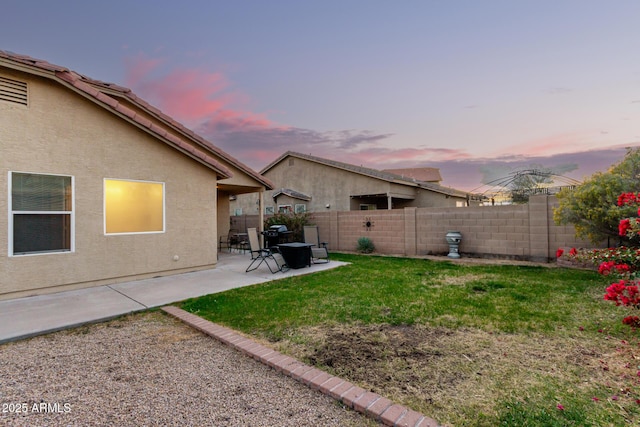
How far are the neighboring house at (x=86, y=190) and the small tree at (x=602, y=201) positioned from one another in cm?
921

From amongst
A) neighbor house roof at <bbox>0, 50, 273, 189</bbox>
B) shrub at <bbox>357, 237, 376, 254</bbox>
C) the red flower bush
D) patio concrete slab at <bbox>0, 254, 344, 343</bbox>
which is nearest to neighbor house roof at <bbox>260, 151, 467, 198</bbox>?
shrub at <bbox>357, 237, 376, 254</bbox>

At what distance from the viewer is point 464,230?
10.6 meters

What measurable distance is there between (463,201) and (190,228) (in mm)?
20091

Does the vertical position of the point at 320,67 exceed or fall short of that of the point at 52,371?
it exceeds it

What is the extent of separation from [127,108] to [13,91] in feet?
8.19

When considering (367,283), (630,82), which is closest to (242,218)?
(367,283)

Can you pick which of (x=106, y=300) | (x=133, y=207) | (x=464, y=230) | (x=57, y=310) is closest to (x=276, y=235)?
(x=133, y=207)

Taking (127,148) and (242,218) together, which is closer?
(127,148)

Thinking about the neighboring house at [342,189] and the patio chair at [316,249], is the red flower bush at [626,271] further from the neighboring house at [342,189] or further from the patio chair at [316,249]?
the neighboring house at [342,189]

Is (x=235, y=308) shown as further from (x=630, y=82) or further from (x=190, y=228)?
(x=630, y=82)

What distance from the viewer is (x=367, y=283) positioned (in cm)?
693

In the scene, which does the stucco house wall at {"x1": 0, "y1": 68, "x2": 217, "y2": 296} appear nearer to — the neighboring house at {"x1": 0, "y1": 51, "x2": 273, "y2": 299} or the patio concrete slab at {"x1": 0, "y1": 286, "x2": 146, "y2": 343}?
the neighboring house at {"x1": 0, "y1": 51, "x2": 273, "y2": 299}

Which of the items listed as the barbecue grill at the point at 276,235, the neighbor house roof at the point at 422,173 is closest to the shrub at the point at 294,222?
the barbecue grill at the point at 276,235

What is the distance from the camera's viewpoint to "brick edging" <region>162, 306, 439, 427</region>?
2285 millimetres
